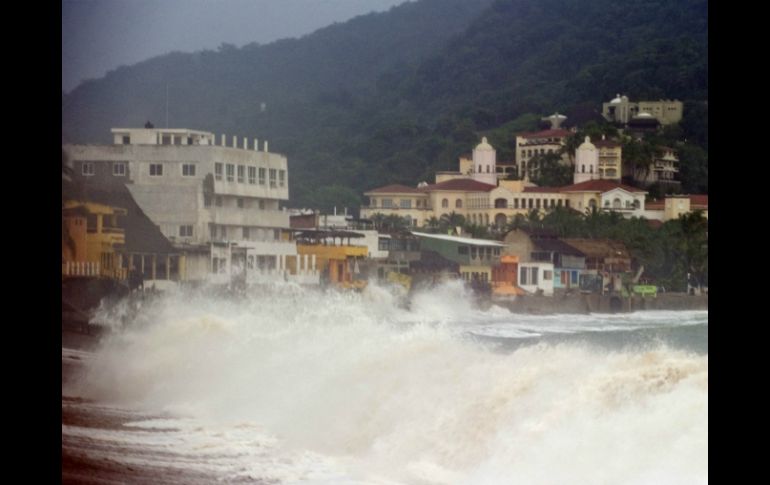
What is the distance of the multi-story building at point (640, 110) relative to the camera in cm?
546

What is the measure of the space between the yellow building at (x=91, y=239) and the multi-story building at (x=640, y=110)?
7.63 feet

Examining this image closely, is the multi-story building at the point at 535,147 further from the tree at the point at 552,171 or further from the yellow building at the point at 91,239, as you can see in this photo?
the yellow building at the point at 91,239

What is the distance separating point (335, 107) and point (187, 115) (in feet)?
2.26

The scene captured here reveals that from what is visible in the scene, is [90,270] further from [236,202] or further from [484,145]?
[484,145]

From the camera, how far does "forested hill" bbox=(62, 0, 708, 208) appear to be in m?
5.59

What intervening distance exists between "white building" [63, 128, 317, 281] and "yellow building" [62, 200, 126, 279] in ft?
0.63

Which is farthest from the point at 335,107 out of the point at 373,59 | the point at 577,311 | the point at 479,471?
the point at 479,471

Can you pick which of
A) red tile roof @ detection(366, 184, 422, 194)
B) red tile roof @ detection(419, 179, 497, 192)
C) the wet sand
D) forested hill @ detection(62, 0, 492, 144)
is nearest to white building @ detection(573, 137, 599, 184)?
red tile roof @ detection(419, 179, 497, 192)

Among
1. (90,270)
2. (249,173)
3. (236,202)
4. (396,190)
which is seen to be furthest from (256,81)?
(90,270)

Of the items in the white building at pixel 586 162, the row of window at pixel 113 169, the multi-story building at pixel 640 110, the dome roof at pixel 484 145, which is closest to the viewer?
the multi-story building at pixel 640 110

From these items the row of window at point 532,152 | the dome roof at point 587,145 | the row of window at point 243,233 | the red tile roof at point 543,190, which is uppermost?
the dome roof at point 587,145

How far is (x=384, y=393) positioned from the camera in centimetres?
570

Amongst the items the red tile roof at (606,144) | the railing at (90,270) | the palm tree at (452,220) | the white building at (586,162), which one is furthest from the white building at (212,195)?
the red tile roof at (606,144)
